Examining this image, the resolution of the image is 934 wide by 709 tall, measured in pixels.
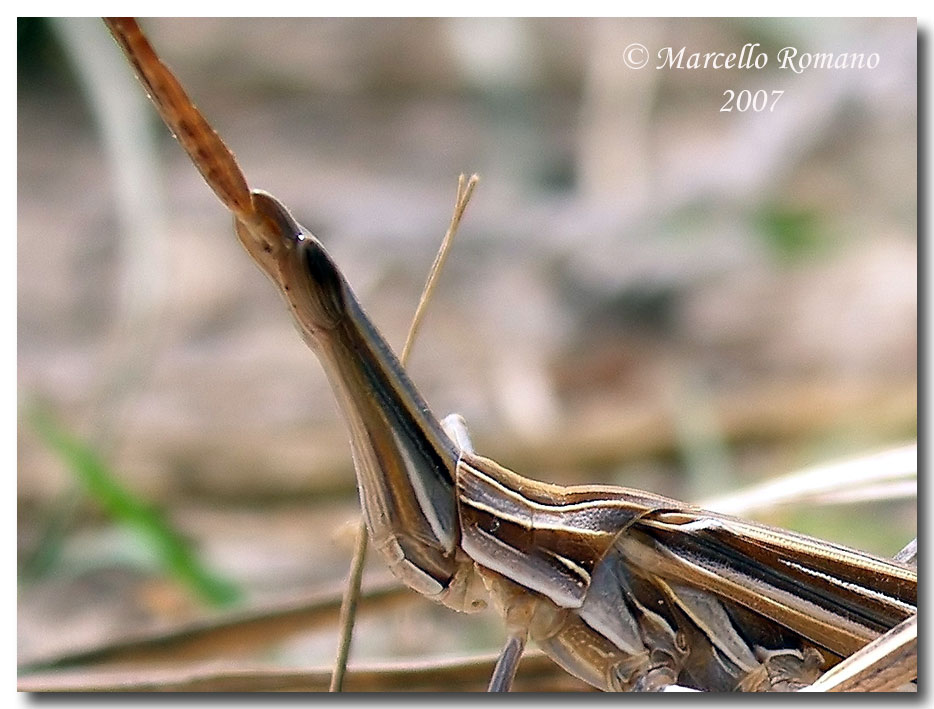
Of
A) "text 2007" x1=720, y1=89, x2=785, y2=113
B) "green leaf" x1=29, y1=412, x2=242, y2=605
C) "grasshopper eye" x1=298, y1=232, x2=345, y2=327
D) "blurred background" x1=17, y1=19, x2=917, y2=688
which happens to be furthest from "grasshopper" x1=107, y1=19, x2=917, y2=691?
"text 2007" x1=720, y1=89, x2=785, y2=113

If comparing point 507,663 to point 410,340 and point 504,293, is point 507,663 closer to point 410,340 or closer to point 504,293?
point 410,340

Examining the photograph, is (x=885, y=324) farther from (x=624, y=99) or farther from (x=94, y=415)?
(x=94, y=415)

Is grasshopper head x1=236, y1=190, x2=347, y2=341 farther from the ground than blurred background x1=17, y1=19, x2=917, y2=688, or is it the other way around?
blurred background x1=17, y1=19, x2=917, y2=688

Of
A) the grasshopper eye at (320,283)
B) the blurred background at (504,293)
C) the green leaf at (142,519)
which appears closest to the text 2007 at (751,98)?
the blurred background at (504,293)

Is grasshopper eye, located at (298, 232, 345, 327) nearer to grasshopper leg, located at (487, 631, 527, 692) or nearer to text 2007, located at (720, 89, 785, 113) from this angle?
grasshopper leg, located at (487, 631, 527, 692)

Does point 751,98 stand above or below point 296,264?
above

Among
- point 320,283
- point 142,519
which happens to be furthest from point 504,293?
point 320,283
